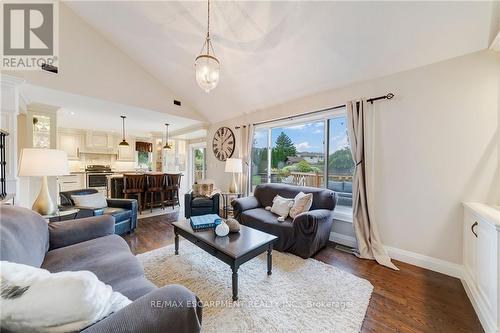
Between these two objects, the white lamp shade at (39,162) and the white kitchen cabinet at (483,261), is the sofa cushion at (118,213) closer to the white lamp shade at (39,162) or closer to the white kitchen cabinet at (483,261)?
the white lamp shade at (39,162)

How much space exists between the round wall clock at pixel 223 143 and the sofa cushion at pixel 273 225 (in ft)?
6.55

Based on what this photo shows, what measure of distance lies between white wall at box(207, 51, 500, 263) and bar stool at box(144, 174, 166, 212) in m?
4.49

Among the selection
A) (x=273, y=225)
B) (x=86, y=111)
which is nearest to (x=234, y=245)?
(x=273, y=225)

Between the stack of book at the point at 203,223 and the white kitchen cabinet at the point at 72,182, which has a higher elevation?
the white kitchen cabinet at the point at 72,182

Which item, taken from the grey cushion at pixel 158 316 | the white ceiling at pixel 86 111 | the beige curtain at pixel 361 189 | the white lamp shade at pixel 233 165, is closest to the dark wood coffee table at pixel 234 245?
the grey cushion at pixel 158 316

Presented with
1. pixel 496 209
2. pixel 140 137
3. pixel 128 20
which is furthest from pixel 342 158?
pixel 140 137

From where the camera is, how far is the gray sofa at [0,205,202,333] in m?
0.80

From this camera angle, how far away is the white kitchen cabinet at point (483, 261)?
136 centimetres

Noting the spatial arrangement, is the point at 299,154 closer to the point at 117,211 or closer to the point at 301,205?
the point at 301,205

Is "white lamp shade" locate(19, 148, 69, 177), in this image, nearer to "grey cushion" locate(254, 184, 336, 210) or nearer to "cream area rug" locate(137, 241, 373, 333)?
"cream area rug" locate(137, 241, 373, 333)

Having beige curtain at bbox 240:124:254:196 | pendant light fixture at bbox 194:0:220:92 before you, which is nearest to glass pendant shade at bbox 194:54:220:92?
pendant light fixture at bbox 194:0:220:92

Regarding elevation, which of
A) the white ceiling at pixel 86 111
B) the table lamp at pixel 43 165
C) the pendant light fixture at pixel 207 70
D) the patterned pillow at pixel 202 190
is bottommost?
the patterned pillow at pixel 202 190

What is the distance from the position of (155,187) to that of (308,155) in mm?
3629

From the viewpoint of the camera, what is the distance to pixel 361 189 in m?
2.66
